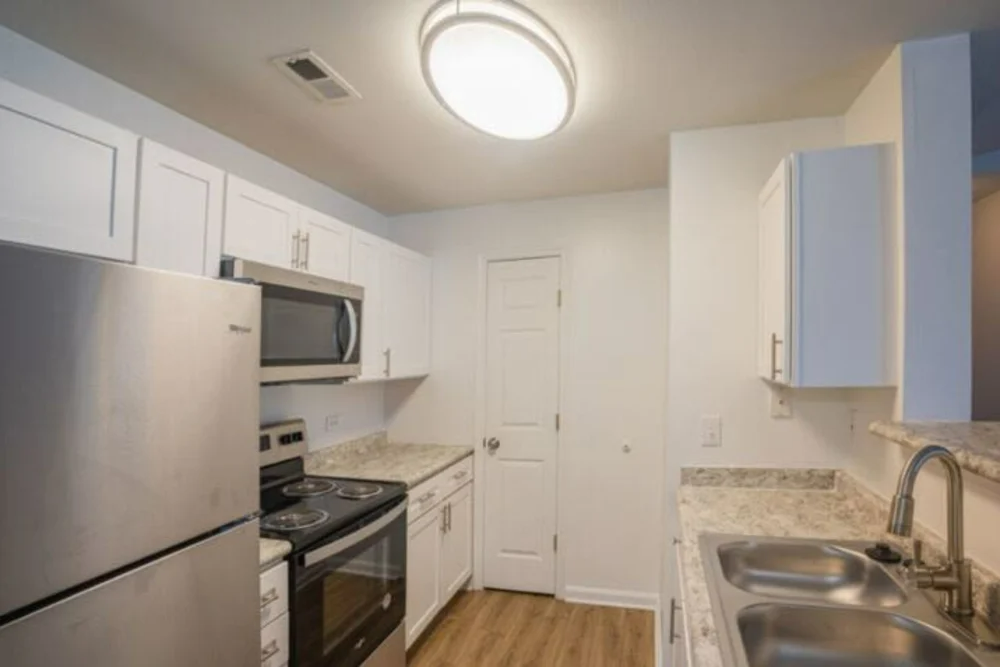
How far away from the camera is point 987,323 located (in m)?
2.41

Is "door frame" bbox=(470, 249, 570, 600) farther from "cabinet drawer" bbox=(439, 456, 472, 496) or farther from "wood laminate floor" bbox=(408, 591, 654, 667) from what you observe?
"wood laminate floor" bbox=(408, 591, 654, 667)

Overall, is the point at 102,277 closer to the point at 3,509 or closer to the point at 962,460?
the point at 3,509

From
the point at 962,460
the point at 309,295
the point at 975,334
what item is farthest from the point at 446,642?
the point at 975,334

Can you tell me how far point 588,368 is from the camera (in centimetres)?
304

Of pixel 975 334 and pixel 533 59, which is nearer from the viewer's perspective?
pixel 533 59

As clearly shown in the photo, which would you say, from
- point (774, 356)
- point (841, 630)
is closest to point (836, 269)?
point (774, 356)

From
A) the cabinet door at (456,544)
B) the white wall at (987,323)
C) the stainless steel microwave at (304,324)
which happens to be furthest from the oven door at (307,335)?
the white wall at (987,323)

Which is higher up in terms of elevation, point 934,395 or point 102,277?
point 102,277

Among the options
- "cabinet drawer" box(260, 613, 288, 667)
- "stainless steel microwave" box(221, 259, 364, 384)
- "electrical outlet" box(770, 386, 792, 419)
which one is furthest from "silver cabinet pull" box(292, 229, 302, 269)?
"electrical outlet" box(770, 386, 792, 419)

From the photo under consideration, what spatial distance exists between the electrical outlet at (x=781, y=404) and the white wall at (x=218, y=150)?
220cm

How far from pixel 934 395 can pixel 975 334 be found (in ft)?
4.73

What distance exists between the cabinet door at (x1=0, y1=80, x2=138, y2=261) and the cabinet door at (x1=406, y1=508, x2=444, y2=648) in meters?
1.75

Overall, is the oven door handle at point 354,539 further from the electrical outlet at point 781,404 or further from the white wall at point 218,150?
the electrical outlet at point 781,404

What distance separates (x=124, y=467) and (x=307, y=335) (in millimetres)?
1006
